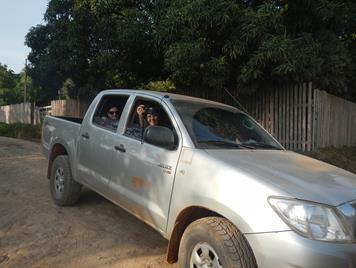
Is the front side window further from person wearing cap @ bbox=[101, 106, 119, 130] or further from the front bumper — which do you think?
the front bumper

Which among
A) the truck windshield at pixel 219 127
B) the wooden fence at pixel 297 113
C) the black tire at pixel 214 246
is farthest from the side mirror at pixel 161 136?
the wooden fence at pixel 297 113

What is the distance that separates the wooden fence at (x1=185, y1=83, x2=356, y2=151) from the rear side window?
20.7 feet

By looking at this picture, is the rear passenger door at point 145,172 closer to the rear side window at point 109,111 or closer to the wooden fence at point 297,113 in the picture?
the rear side window at point 109,111

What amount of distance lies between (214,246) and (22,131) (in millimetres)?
17896

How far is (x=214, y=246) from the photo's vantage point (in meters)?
2.96

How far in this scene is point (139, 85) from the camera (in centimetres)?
1509

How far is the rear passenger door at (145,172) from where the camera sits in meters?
3.71

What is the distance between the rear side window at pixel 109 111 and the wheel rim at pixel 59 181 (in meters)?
1.06

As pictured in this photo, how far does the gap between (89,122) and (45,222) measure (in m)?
1.43

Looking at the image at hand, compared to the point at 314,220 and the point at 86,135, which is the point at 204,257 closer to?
the point at 314,220

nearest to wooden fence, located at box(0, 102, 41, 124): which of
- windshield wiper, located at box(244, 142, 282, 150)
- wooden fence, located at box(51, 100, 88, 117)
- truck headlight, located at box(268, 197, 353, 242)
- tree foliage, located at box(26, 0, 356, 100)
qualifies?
wooden fence, located at box(51, 100, 88, 117)

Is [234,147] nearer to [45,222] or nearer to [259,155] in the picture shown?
[259,155]

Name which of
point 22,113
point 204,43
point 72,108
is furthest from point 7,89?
point 204,43

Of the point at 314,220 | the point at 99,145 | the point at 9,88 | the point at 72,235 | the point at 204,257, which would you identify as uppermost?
the point at 9,88
